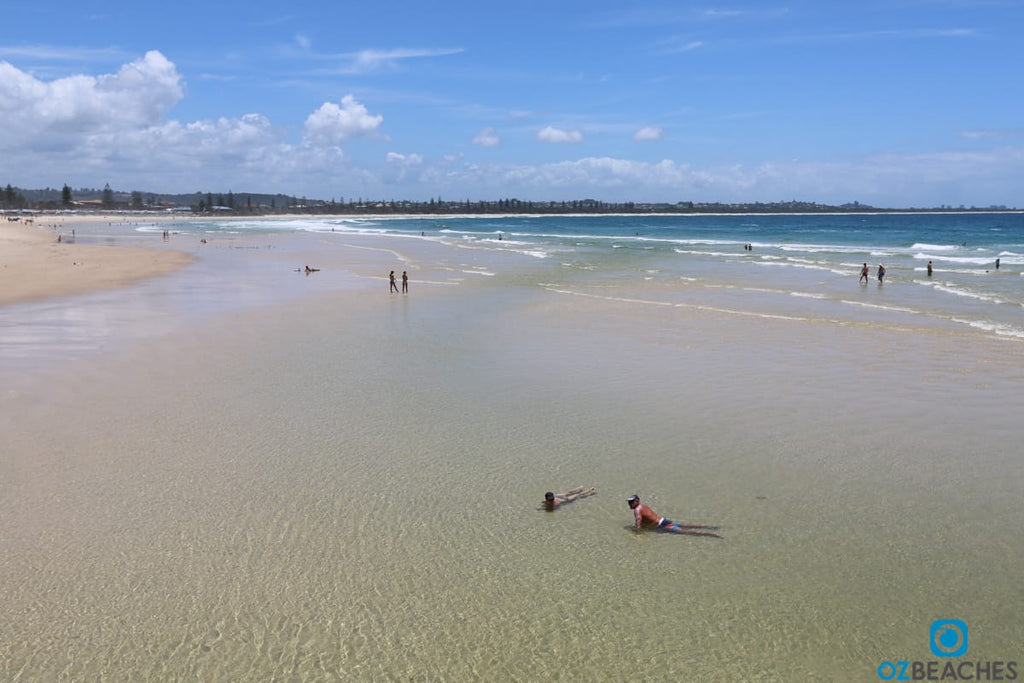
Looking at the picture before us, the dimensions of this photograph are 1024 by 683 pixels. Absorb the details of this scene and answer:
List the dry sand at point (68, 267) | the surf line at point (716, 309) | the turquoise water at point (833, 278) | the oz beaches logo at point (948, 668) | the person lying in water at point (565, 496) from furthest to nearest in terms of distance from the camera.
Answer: the dry sand at point (68, 267) < the turquoise water at point (833, 278) < the surf line at point (716, 309) < the person lying in water at point (565, 496) < the oz beaches logo at point (948, 668)

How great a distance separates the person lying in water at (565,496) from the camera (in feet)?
34.1

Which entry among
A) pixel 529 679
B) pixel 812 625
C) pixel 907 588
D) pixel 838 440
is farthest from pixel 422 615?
pixel 838 440

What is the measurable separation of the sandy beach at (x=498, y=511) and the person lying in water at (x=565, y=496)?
17 cm

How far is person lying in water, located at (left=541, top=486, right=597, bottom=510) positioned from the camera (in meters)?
10.4

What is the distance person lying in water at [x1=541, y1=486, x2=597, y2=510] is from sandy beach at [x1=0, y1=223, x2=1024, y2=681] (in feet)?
0.56

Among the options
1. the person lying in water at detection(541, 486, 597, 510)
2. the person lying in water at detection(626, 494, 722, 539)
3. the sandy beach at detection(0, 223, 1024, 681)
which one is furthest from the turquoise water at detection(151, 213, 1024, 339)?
the person lying in water at detection(541, 486, 597, 510)

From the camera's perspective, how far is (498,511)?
415 inches

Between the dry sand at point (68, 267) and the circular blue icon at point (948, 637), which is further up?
the dry sand at point (68, 267)

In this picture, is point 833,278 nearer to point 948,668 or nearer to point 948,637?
point 948,637

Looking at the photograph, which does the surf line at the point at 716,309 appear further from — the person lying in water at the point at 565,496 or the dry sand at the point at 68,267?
the dry sand at the point at 68,267

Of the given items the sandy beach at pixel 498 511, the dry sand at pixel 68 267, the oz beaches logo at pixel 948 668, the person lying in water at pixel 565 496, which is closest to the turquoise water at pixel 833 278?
the sandy beach at pixel 498 511

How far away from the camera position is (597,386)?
670 inches

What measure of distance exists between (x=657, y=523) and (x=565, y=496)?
4.71 feet

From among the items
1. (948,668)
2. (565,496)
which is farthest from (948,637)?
(565,496)
